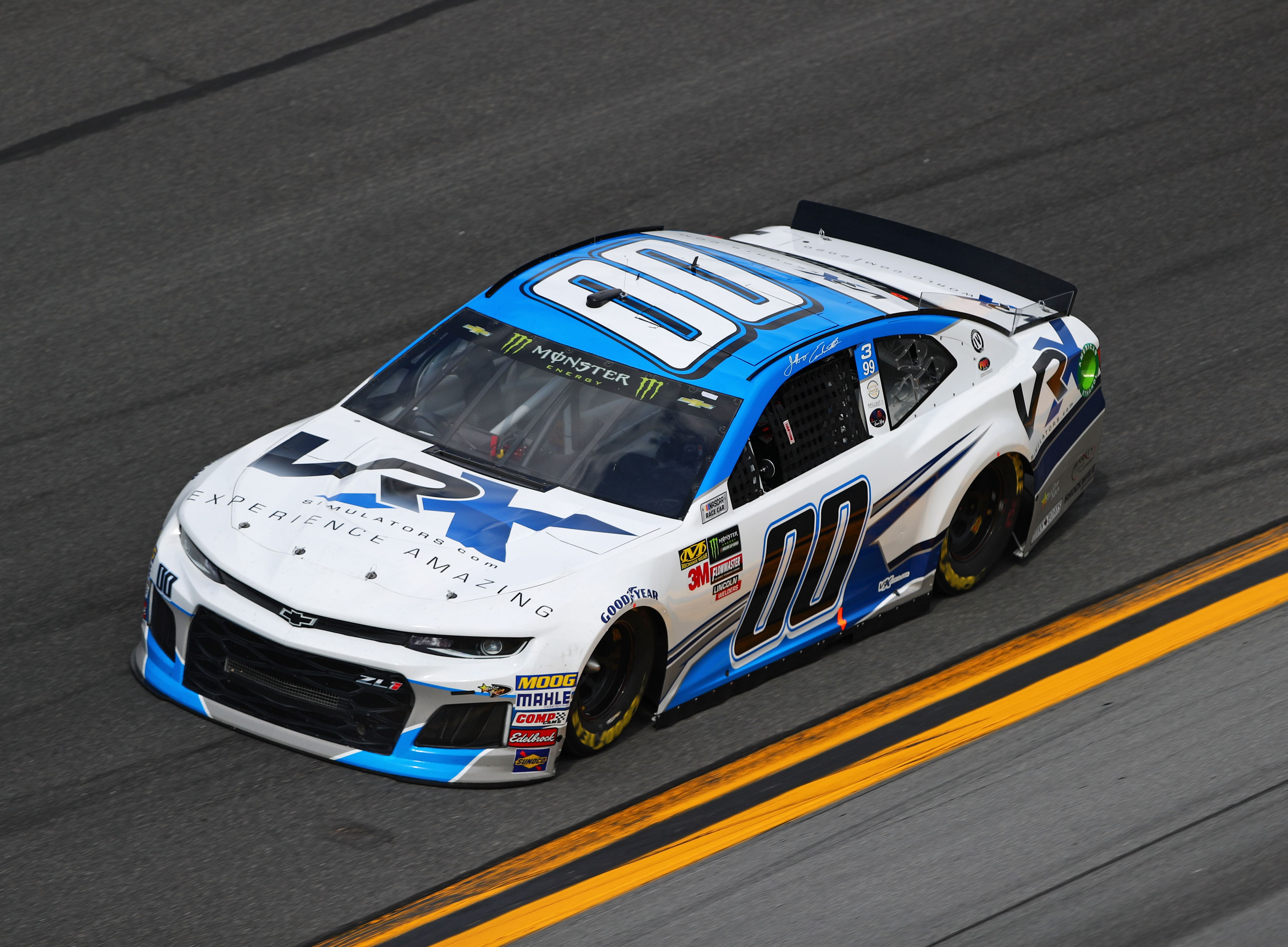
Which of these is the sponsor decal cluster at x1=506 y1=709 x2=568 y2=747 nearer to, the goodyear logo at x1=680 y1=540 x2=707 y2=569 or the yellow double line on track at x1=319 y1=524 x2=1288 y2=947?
the yellow double line on track at x1=319 y1=524 x2=1288 y2=947

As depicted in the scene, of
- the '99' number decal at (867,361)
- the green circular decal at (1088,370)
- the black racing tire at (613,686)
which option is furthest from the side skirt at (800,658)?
the green circular decal at (1088,370)

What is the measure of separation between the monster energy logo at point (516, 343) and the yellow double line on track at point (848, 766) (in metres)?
1.85

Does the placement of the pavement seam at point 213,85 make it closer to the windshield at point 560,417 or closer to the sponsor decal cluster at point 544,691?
the windshield at point 560,417

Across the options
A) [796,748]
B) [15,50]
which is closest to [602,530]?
[796,748]

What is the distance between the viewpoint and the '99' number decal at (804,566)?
243 inches

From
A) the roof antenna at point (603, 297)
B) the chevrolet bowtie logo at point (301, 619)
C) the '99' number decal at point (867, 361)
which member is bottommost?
the chevrolet bowtie logo at point (301, 619)

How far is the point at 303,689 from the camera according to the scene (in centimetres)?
551

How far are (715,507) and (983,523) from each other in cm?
177

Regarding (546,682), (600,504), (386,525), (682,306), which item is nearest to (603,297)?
(682,306)

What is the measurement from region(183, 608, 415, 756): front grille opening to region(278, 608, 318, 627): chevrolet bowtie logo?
0.09 metres

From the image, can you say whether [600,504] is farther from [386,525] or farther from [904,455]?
[904,455]

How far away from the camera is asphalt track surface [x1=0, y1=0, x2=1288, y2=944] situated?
542 cm

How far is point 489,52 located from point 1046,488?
6.14 meters

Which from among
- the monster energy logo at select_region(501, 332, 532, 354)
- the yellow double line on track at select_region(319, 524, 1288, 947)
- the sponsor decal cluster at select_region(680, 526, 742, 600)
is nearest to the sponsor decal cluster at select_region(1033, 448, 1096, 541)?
the yellow double line on track at select_region(319, 524, 1288, 947)
